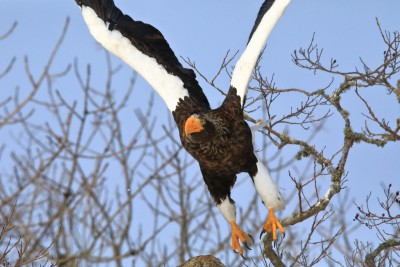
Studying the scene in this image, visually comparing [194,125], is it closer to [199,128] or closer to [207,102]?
[199,128]

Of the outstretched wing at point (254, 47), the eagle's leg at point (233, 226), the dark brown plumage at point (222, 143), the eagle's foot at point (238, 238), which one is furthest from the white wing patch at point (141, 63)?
the eagle's foot at point (238, 238)

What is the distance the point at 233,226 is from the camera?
7418mm

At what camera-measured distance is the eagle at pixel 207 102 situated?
6.85 meters

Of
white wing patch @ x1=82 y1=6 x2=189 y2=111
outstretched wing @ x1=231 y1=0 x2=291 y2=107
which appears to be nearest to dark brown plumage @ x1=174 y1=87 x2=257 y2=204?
outstretched wing @ x1=231 y1=0 x2=291 y2=107

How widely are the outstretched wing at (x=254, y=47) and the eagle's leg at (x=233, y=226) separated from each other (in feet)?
3.72

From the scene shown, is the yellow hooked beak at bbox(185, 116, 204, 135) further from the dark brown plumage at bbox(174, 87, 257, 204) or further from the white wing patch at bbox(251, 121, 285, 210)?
the white wing patch at bbox(251, 121, 285, 210)

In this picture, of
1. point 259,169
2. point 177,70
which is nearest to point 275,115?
point 259,169

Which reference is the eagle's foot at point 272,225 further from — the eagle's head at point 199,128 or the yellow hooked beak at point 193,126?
the yellow hooked beak at point 193,126

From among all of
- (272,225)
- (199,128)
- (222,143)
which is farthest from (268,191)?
(199,128)

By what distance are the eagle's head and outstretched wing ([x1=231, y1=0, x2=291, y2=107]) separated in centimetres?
63

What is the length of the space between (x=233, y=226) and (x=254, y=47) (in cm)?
201

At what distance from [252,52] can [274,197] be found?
5.25 feet

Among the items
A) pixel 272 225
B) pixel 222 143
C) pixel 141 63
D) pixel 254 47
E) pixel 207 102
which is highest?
pixel 141 63

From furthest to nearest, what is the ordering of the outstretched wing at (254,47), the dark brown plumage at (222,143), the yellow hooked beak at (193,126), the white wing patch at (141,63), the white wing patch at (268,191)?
1. the white wing patch at (141,63)
2. the outstretched wing at (254,47)
3. the white wing patch at (268,191)
4. the dark brown plumage at (222,143)
5. the yellow hooked beak at (193,126)
